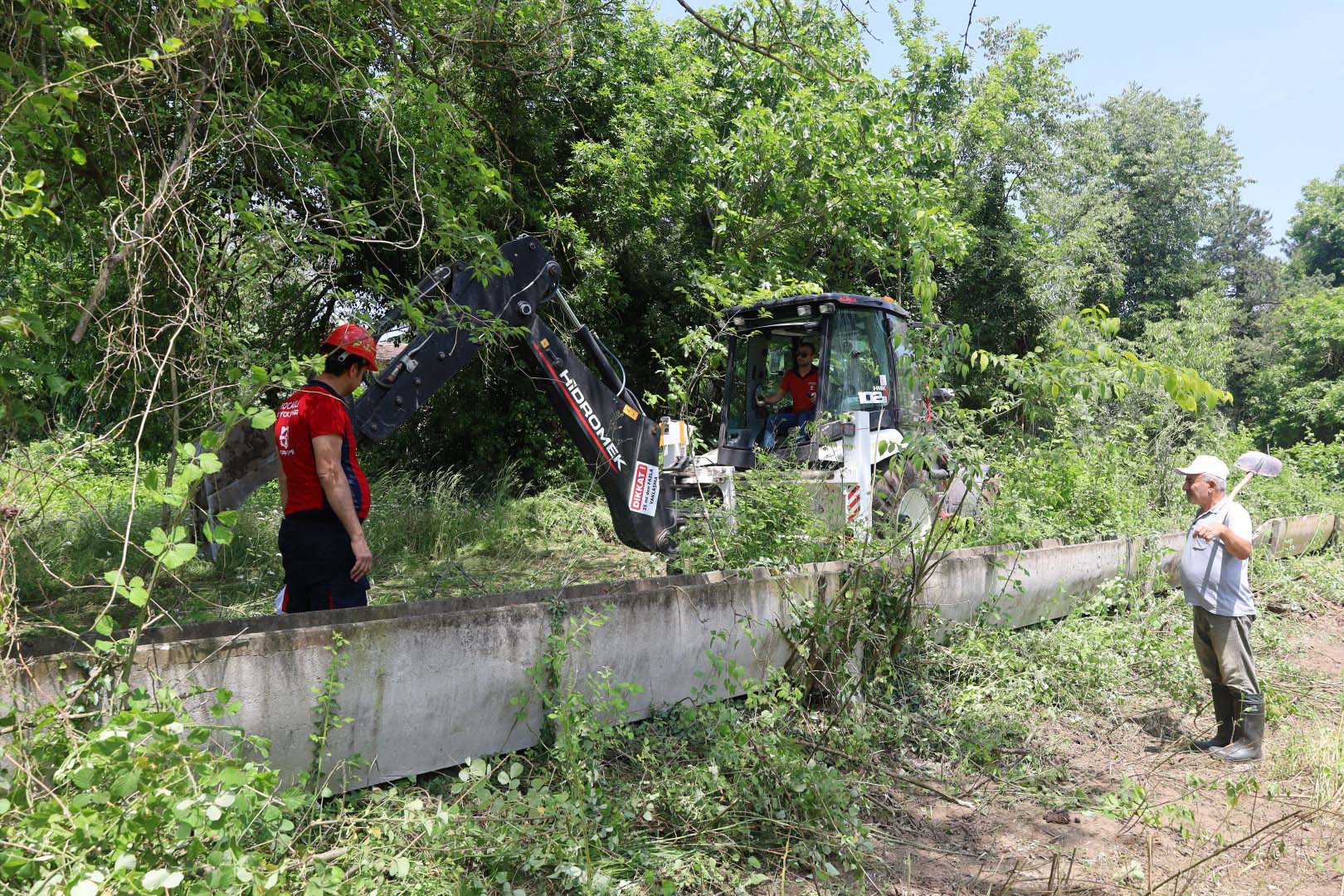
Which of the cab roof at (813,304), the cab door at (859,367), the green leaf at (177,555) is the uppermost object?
the cab roof at (813,304)

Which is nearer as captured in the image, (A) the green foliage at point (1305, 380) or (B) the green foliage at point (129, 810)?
(B) the green foliage at point (129, 810)

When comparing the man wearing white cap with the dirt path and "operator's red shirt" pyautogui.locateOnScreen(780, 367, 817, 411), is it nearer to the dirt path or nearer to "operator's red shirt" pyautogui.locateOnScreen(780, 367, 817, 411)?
the dirt path

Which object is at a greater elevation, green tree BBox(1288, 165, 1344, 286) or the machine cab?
green tree BBox(1288, 165, 1344, 286)

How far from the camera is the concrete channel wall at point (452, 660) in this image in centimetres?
312

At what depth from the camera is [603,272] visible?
13500 mm

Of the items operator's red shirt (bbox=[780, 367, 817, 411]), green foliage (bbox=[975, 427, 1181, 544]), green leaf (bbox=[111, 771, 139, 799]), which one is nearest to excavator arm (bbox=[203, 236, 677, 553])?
operator's red shirt (bbox=[780, 367, 817, 411])

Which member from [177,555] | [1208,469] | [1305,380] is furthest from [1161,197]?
[177,555]

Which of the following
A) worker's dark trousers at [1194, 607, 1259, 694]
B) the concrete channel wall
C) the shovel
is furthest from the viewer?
the shovel

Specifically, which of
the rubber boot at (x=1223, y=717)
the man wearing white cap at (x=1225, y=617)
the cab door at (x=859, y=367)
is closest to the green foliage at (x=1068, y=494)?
the man wearing white cap at (x=1225, y=617)

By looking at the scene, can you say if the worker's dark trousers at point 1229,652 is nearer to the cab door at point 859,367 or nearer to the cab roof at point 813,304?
the cab door at point 859,367

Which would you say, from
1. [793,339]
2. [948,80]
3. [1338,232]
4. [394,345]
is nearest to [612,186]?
[793,339]

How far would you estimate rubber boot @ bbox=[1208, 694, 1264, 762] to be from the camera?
16.8 ft

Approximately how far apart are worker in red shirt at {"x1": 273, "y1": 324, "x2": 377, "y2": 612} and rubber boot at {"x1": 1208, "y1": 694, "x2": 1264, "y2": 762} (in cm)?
474

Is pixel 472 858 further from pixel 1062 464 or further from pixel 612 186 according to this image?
pixel 612 186
